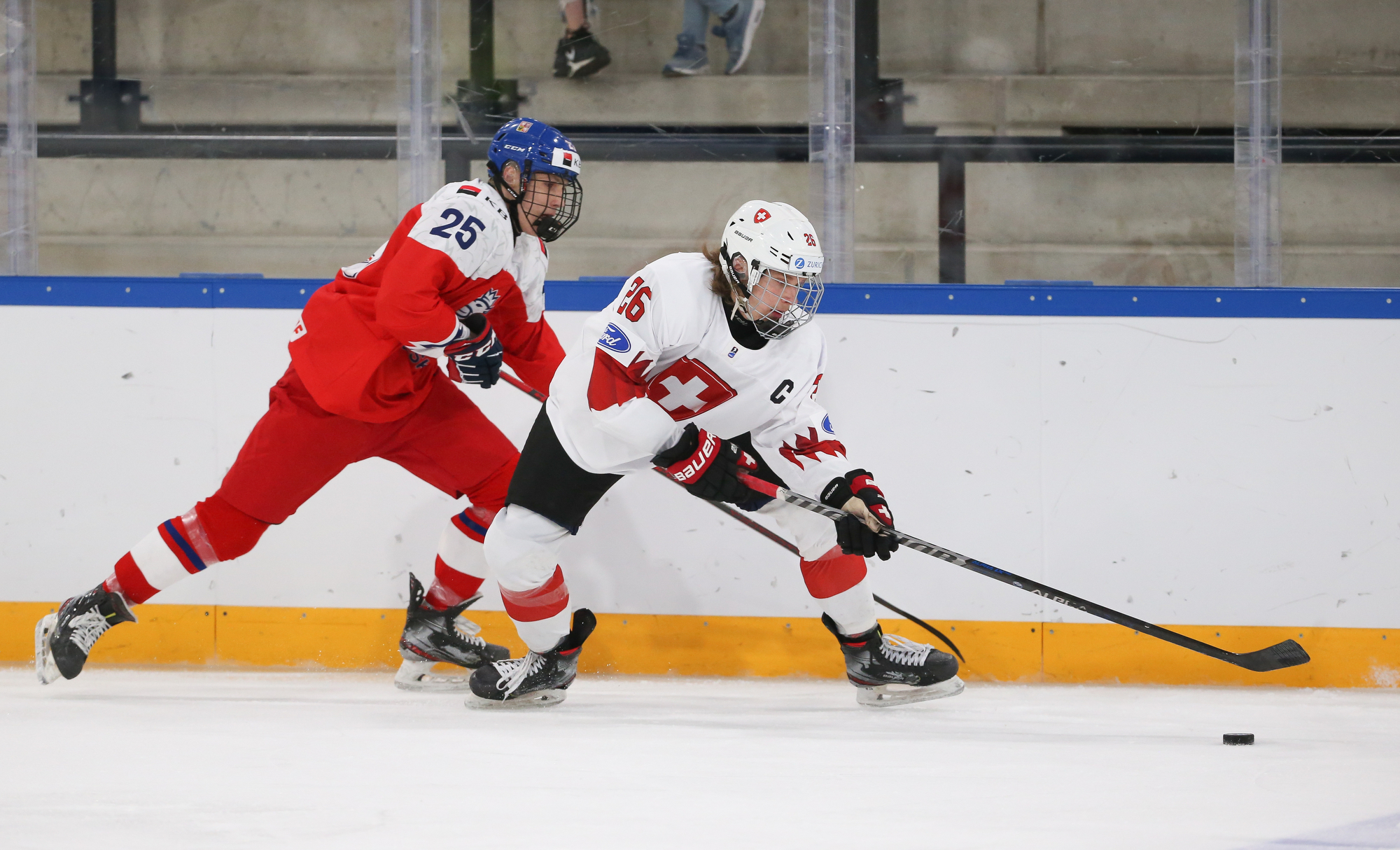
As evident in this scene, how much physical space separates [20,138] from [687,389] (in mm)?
2124

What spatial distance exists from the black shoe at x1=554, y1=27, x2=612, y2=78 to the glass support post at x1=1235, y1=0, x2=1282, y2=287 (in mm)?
1756

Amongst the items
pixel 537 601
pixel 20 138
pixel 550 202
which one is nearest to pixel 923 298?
pixel 550 202

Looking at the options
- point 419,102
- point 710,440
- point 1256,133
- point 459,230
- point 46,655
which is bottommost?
point 46,655

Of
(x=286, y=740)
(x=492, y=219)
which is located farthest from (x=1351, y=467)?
(x=286, y=740)

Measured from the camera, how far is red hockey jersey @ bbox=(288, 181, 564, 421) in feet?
7.55

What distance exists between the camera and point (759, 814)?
1623 mm

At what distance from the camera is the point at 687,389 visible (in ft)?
7.75

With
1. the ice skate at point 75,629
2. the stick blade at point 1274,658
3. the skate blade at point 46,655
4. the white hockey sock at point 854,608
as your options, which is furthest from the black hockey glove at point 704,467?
the skate blade at point 46,655

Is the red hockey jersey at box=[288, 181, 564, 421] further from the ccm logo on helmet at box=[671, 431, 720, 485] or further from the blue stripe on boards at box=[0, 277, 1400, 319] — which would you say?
the ccm logo on helmet at box=[671, 431, 720, 485]

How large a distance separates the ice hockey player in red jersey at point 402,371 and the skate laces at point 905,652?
908 millimetres

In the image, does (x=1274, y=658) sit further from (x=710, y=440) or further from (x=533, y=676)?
(x=533, y=676)

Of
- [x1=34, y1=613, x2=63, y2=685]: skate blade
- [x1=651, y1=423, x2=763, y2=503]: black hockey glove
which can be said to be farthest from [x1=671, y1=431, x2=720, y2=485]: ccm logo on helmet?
[x1=34, y1=613, x2=63, y2=685]: skate blade

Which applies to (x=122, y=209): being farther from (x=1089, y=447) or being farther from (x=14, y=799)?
(x=1089, y=447)

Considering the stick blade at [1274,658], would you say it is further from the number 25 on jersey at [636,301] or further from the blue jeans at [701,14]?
the blue jeans at [701,14]
